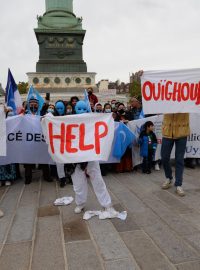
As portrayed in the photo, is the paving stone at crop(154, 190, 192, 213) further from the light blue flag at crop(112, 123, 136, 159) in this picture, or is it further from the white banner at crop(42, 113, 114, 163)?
the light blue flag at crop(112, 123, 136, 159)

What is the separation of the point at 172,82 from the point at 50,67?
43.6m

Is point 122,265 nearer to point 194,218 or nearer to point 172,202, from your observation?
point 194,218

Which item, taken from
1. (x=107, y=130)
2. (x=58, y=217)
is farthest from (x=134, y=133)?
(x=58, y=217)

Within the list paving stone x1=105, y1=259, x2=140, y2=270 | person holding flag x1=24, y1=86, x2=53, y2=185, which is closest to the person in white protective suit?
paving stone x1=105, y1=259, x2=140, y2=270

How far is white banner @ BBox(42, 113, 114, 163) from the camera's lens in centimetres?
412

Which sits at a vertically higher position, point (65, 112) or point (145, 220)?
point (65, 112)

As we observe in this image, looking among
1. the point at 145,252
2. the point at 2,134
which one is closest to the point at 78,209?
the point at 145,252

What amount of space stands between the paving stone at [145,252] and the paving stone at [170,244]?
0.08 meters

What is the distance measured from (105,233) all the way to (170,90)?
268cm

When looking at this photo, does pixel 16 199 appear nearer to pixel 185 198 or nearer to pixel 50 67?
pixel 185 198

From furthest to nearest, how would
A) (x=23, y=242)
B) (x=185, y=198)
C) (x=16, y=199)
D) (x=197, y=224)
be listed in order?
(x=16, y=199)
(x=185, y=198)
(x=197, y=224)
(x=23, y=242)

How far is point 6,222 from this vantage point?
412cm

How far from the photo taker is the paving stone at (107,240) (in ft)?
10.2

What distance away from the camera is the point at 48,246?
3.35 metres
